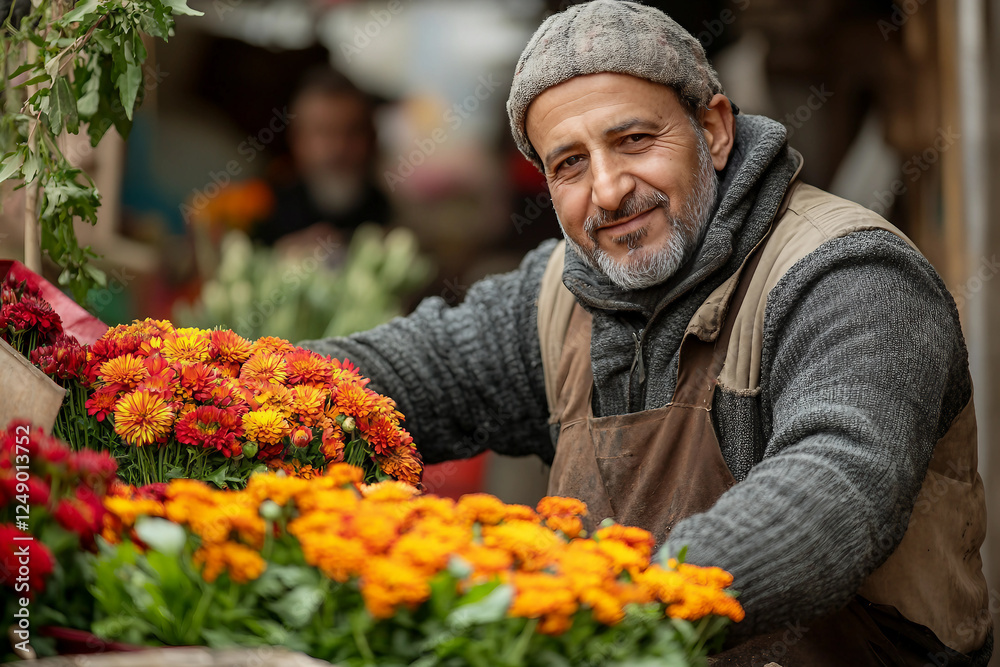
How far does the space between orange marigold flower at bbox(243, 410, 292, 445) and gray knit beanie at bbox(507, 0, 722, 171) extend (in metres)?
0.98

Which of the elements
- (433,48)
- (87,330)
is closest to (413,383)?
(87,330)

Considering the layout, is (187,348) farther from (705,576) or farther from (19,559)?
(705,576)

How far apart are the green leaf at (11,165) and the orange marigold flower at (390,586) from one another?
117 centimetres

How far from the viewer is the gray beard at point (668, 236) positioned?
188 centimetres

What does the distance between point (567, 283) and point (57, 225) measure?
106cm

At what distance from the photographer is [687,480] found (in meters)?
1.75

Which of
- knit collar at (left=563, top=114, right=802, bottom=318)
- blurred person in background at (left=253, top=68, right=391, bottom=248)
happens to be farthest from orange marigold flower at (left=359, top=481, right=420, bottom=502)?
blurred person in background at (left=253, top=68, right=391, bottom=248)

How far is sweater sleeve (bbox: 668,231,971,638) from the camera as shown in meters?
1.15

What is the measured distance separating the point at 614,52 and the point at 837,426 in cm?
92

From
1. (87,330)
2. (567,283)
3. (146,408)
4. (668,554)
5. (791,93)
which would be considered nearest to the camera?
(668,554)

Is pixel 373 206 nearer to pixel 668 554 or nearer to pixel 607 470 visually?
pixel 607 470

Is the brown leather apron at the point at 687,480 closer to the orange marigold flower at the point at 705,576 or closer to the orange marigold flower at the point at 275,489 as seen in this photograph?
the orange marigold flower at the point at 705,576

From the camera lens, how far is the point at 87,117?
167 centimetres

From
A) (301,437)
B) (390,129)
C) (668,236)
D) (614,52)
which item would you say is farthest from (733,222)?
(390,129)
